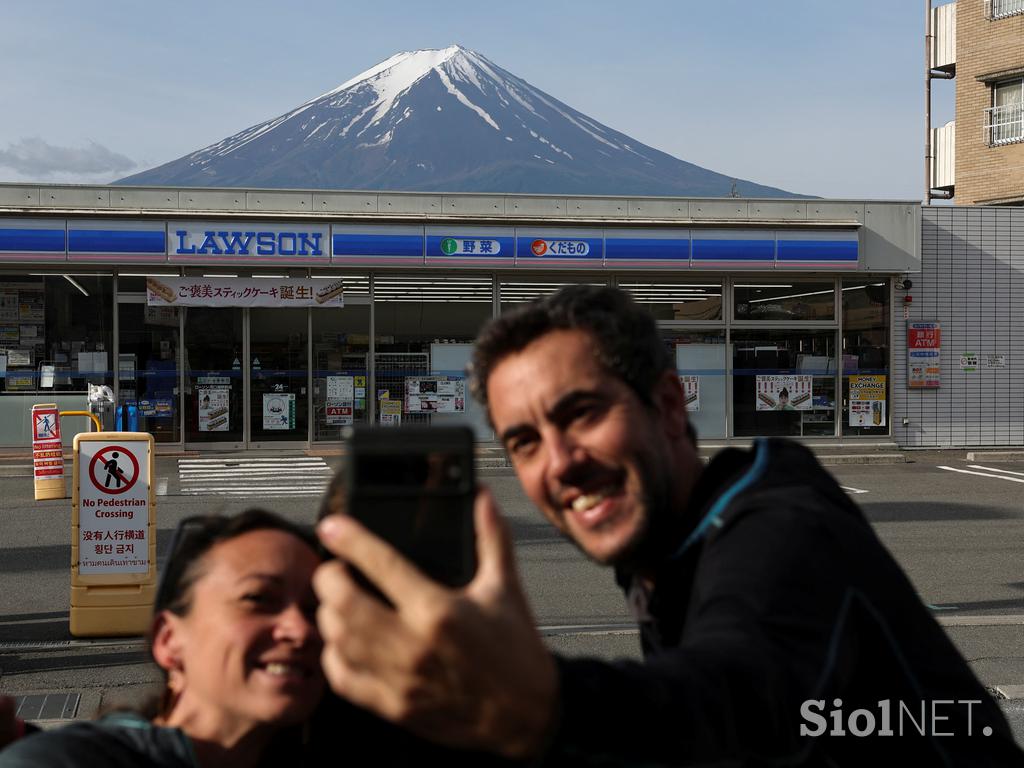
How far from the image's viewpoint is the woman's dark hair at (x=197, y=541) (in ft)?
6.23

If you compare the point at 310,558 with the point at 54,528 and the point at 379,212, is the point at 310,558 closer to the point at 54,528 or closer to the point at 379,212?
the point at 54,528

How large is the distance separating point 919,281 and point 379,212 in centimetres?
992

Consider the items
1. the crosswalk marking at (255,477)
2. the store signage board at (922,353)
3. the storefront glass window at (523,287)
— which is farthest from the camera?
the store signage board at (922,353)

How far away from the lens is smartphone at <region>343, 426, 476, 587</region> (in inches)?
37.1

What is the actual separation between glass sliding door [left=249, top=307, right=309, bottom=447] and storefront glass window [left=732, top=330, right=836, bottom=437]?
7.73 m

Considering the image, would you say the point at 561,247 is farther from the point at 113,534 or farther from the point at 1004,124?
the point at 1004,124

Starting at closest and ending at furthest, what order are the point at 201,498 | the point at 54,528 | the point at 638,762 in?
the point at 638,762 → the point at 54,528 → the point at 201,498

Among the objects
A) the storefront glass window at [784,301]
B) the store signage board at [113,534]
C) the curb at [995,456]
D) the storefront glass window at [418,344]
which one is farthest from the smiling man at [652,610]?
the curb at [995,456]

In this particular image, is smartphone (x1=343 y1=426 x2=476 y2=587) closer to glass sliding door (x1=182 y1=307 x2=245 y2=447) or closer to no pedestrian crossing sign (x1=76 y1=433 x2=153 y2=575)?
no pedestrian crossing sign (x1=76 y1=433 x2=153 y2=575)

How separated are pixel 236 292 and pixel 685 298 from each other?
7984mm

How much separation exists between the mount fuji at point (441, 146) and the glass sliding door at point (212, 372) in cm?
12988

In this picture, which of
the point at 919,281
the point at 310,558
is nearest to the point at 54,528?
the point at 310,558

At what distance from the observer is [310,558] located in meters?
1.79

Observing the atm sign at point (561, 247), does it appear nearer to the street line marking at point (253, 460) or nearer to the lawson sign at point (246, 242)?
the lawson sign at point (246, 242)
